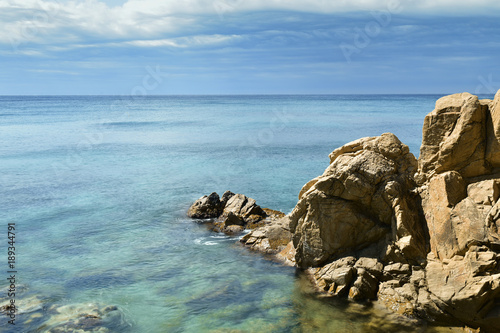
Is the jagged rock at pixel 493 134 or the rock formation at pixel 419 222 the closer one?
the rock formation at pixel 419 222

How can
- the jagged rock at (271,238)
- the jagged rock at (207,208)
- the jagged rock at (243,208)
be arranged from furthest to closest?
1. the jagged rock at (207,208)
2. the jagged rock at (243,208)
3. the jagged rock at (271,238)

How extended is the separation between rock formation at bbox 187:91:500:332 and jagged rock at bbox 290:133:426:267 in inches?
1.6

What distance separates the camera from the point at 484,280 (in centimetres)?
1299

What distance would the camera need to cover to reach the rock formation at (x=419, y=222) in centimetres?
1364

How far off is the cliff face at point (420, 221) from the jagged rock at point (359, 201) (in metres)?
0.04

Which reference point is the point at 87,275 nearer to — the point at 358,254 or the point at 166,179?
the point at 358,254

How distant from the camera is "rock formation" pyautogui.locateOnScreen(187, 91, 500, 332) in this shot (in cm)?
1364

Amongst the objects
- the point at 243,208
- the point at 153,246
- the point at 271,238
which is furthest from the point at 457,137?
the point at 153,246

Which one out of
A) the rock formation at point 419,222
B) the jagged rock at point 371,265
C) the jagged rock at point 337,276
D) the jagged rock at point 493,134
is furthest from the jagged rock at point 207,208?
the jagged rock at point 493,134

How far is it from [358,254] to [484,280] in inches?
199

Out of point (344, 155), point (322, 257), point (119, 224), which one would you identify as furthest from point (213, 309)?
point (119, 224)

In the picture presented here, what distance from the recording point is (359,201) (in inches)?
691

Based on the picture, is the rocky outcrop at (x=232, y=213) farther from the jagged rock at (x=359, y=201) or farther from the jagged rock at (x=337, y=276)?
the jagged rock at (x=337, y=276)

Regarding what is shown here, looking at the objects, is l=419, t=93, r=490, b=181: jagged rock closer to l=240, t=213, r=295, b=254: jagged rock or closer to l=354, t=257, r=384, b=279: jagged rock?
l=354, t=257, r=384, b=279: jagged rock
